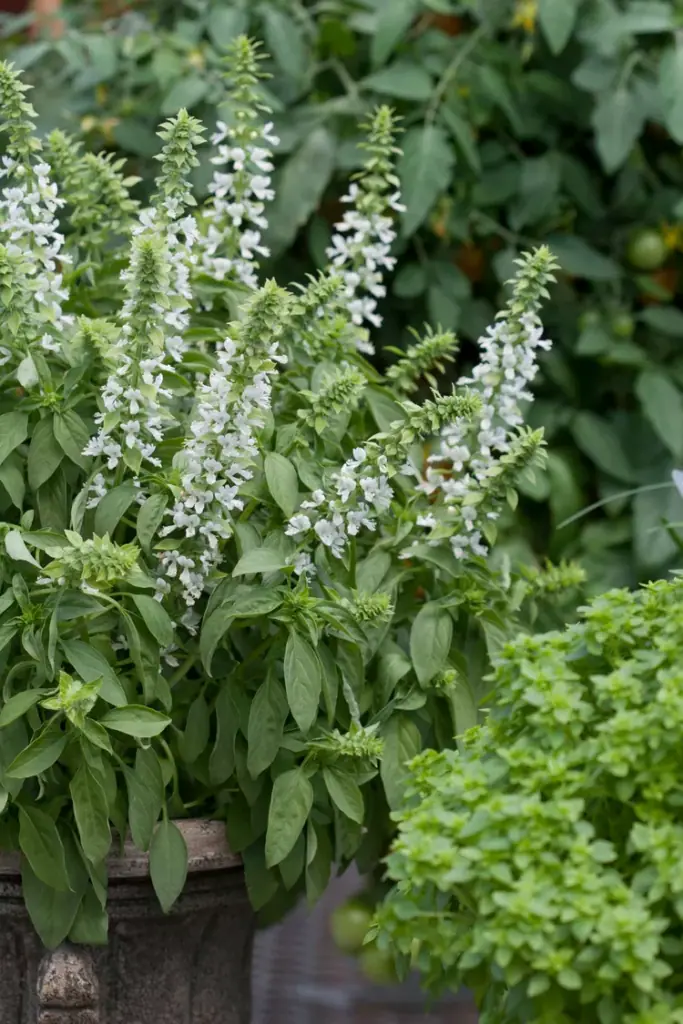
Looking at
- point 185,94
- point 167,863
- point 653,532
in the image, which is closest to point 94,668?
point 167,863

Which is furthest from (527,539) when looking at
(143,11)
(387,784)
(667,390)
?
(143,11)

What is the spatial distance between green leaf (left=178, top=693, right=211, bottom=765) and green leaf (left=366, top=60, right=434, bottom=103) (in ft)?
3.02

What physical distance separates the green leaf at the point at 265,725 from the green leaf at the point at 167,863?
72mm

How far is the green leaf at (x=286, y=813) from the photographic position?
0.98 m

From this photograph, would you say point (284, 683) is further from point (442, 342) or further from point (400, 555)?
point (442, 342)

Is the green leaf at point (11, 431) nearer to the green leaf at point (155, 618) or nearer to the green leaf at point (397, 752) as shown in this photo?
the green leaf at point (155, 618)

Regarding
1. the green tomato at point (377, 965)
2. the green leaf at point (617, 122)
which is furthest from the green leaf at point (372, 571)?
the green leaf at point (617, 122)

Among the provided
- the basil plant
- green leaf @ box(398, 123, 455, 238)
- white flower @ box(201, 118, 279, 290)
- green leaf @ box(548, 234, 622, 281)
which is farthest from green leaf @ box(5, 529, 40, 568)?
green leaf @ box(548, 234, 622, 281)

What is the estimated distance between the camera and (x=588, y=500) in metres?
1.84

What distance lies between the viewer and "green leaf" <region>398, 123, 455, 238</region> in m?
1.60

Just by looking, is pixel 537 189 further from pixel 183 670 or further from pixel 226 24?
pixel 183 670

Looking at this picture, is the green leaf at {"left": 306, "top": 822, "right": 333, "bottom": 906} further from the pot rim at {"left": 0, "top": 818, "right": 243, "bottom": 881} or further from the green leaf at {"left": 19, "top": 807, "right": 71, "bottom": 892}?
the green leaf at {"left": 19, "top": 807, "right": 71, "bottom": 892}

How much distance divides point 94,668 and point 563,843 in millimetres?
353

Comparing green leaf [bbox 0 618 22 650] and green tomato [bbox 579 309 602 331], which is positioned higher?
green tomato [bbox 579 309 602 331]
